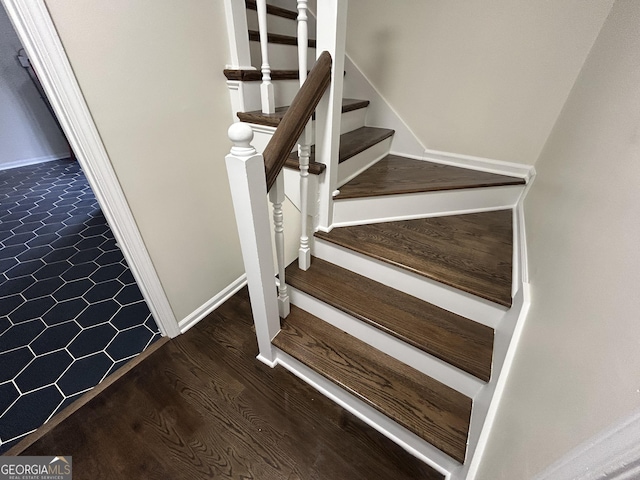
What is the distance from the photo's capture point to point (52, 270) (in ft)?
6.38

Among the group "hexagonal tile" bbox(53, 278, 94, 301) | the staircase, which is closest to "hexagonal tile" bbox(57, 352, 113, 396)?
"hexagonal tile" bbox(53, 278, 94, 301)

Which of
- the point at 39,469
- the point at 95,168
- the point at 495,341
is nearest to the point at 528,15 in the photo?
the point at 495,341

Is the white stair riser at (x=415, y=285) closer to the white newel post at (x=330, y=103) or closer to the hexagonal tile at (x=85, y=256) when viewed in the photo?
the white newel post at (x=330, y=103)

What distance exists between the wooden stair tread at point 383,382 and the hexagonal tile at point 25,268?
2062 mm

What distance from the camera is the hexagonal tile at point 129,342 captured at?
54.6 inches

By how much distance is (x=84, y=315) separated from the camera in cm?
159

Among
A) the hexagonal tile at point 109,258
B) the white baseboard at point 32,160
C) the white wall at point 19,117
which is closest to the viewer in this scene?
the hexagonal tile at point 109,258

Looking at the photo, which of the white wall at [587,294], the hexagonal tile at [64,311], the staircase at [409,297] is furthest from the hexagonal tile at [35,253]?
the white wall at [587,294]

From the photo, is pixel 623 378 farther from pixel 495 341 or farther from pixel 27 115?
pixel 27 115

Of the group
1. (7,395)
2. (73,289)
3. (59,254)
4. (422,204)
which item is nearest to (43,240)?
(59,254)

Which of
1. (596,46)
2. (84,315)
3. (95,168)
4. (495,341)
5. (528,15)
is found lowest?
(84,315)

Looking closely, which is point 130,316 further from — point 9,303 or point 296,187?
point 296,187

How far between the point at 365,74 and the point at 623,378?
2.00 m

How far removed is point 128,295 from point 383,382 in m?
1.68
